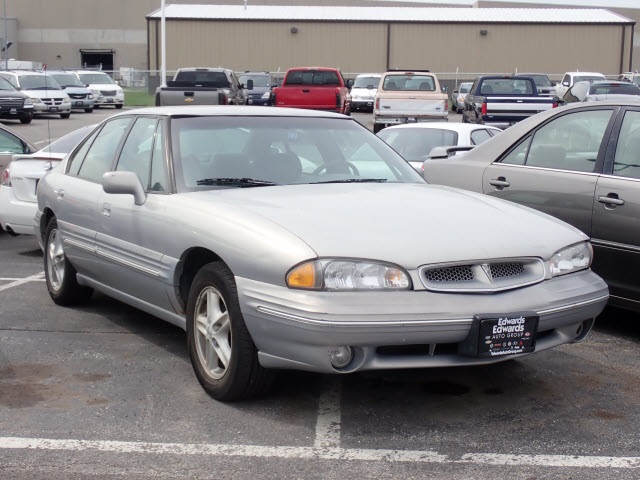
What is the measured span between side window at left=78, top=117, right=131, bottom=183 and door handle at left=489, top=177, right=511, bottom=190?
2.57 meters

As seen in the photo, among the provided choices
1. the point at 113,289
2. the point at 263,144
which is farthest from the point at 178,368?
the point at 263,144

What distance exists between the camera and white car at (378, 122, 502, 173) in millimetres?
11523

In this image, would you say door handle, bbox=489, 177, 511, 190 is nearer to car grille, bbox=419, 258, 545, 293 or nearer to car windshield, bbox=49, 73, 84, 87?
car grille, bbox=419, 258, 545, 293

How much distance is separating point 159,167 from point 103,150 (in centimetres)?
108

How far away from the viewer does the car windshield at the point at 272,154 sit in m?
5.54

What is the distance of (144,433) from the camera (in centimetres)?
446

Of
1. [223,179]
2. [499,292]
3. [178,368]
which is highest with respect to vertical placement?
[223,179]

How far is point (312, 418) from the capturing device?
15.3ft

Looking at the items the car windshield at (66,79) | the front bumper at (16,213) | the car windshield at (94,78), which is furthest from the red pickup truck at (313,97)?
the car windshield at (94,78)

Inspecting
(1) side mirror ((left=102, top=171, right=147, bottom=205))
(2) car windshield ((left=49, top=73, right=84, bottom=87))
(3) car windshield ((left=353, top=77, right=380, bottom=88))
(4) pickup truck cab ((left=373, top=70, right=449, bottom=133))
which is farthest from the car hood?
(3) car windshield ((left=353, top=77, right=380, bottom=88))

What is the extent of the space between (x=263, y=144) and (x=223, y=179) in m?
0.40

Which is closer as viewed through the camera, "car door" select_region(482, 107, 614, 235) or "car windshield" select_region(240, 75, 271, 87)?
"car door" select_region(482, 107, 614, 235)

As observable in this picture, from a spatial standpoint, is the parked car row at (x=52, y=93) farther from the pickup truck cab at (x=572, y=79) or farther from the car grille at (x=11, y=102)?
the pickup truck cab at (x=572, y=79)

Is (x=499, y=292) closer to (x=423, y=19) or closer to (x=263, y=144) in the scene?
(x=263, y=144)
